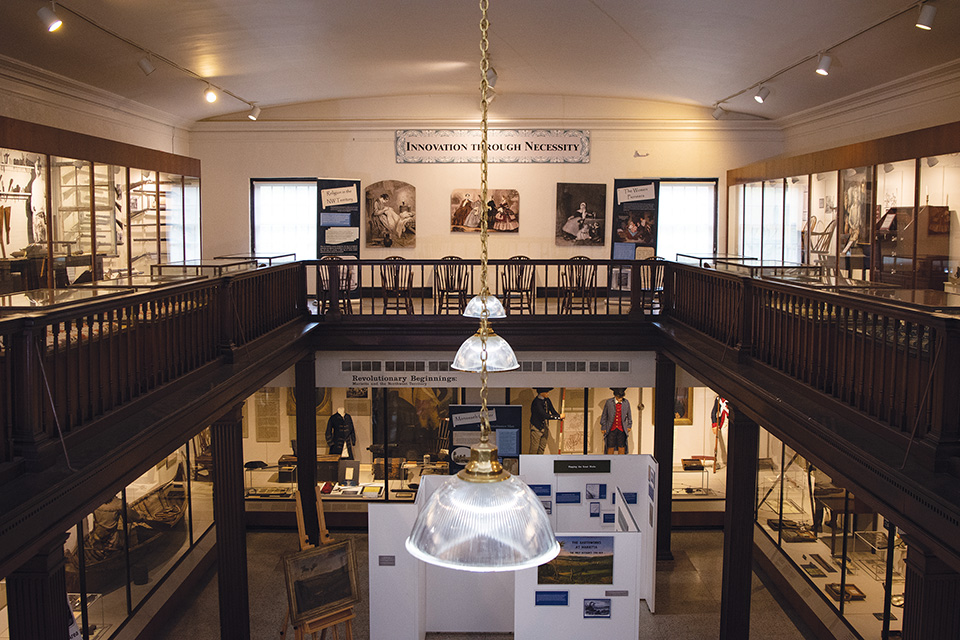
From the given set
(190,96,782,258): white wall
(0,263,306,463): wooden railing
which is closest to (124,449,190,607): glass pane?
(0,263,306,463): wooden railing

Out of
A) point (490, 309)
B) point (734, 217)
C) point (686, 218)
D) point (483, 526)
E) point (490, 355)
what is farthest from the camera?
point (686, 218)

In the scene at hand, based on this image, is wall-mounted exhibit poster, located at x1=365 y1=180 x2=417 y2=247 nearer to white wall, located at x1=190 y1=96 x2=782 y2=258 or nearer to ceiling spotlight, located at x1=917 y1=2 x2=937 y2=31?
white wall, located at x1=190 y1=96 x2=782 y2=258

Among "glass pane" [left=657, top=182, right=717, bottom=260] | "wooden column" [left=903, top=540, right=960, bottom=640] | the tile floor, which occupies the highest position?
"glass pane" [left=657, top=182, right=717, bottom=260]

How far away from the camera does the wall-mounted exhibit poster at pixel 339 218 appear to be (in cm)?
1752

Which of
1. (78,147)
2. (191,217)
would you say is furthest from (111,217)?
(191,217)

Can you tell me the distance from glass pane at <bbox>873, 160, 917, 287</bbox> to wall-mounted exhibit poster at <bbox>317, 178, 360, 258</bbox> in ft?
33.0

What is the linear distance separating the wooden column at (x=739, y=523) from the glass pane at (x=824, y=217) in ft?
16.9

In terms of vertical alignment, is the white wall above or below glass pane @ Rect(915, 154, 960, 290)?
above

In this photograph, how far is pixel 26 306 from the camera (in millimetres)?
5762

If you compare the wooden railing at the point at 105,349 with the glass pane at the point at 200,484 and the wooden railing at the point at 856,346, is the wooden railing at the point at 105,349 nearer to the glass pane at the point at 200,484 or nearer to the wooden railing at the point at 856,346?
the glass pane at the point at 200,484

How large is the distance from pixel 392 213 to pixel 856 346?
12.4m

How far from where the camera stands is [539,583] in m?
9.47

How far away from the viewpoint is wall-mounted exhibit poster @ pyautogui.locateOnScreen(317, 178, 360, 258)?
57.5 ft

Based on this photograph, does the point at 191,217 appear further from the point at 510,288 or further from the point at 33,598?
the point at 33,598
